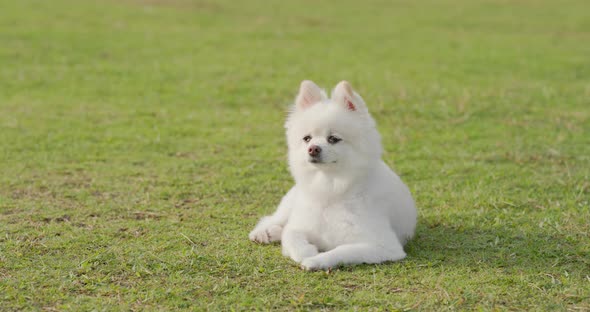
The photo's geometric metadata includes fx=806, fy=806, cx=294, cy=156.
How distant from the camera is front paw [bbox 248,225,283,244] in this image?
670 centimetres

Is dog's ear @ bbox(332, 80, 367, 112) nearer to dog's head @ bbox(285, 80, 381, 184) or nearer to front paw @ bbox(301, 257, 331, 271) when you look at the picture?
dog's head @ bbox(285, 80, 381, 184)

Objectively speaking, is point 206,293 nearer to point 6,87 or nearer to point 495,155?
point 495,155

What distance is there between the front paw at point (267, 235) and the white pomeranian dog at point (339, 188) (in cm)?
19

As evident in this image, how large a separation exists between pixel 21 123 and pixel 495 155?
6549 mm

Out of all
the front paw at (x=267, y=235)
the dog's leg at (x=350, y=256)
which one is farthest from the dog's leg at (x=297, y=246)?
the front paw at (x=267, y=235)

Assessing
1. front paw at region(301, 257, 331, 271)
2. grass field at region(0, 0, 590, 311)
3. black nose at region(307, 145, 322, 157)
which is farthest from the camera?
black nose at region(307, 145, 322, 157)

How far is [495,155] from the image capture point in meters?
9.96

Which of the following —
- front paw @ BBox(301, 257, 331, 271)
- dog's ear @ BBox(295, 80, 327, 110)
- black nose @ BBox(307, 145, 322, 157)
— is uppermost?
dog's ear @ BBox(295, 80, 327, 110)

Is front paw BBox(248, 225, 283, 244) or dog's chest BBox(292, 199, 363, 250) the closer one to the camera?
dog's chest BBox(292, 199, 363, 250)

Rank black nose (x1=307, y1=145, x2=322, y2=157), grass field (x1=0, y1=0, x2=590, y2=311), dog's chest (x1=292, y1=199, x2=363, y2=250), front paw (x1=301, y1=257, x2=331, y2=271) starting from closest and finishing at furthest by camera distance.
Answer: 1. grass field (x1=0, y1=0, x2=590, y2=311)
2. front paw (x1=301, y1=257, x2=331, y2=271)
3. black nose (x1=307, y1=145, x2=322, y2=157)
4. dog's chest (x1=292, y1=199, x2=363, y2=250)

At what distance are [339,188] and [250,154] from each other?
13.4 feet

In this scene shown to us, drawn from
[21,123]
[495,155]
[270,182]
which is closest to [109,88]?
[21,123]

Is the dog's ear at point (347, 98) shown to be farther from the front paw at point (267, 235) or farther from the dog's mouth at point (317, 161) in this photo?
the front paw at point (267, 235)

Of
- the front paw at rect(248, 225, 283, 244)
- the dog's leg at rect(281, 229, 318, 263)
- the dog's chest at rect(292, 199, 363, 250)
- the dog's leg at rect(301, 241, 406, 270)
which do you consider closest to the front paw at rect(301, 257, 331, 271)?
the dog's leg at rect(301, 241, 406, 270)
